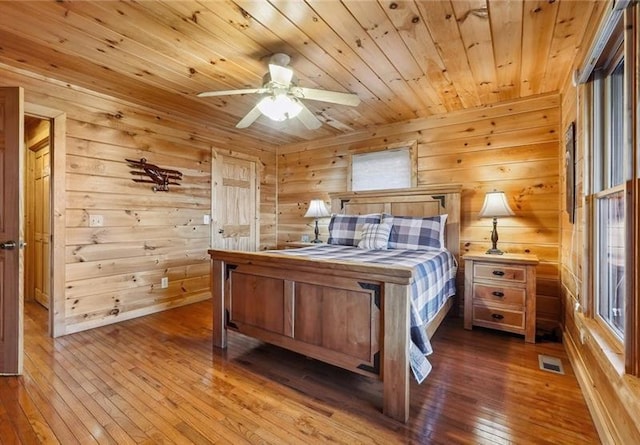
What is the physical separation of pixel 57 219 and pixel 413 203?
140 inches

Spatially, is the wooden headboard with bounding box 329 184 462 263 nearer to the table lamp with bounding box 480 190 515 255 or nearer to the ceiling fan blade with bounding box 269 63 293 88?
the table lamp with bounding box 480 190 515 255

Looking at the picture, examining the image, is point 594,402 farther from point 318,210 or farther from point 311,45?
point 318,210

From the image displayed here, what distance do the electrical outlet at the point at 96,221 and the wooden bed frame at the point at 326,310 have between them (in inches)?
55.4

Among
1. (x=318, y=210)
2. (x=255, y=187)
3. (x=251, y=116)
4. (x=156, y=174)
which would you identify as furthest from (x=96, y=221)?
(x=318, y=210)

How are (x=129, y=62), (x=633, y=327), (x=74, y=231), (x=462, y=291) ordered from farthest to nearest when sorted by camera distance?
(x=462, y=291), (x=74, y=231), (x=129, y=62), (x=633, y=327)

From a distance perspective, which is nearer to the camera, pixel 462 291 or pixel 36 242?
pixel 462 291

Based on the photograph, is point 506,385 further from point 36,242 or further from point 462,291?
point 36,242

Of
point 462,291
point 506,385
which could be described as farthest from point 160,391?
point 462,291

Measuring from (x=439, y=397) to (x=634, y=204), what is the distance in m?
1.39

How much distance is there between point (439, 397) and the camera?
185 cm

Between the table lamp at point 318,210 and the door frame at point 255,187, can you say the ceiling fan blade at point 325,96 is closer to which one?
the table lamp at point 318,210

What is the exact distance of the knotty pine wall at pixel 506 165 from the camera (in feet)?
9.87

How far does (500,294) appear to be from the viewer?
279 cm

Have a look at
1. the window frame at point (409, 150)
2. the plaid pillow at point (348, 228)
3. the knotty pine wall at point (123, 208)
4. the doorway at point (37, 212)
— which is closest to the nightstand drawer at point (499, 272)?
the plaid pillow at point (348, 228)
